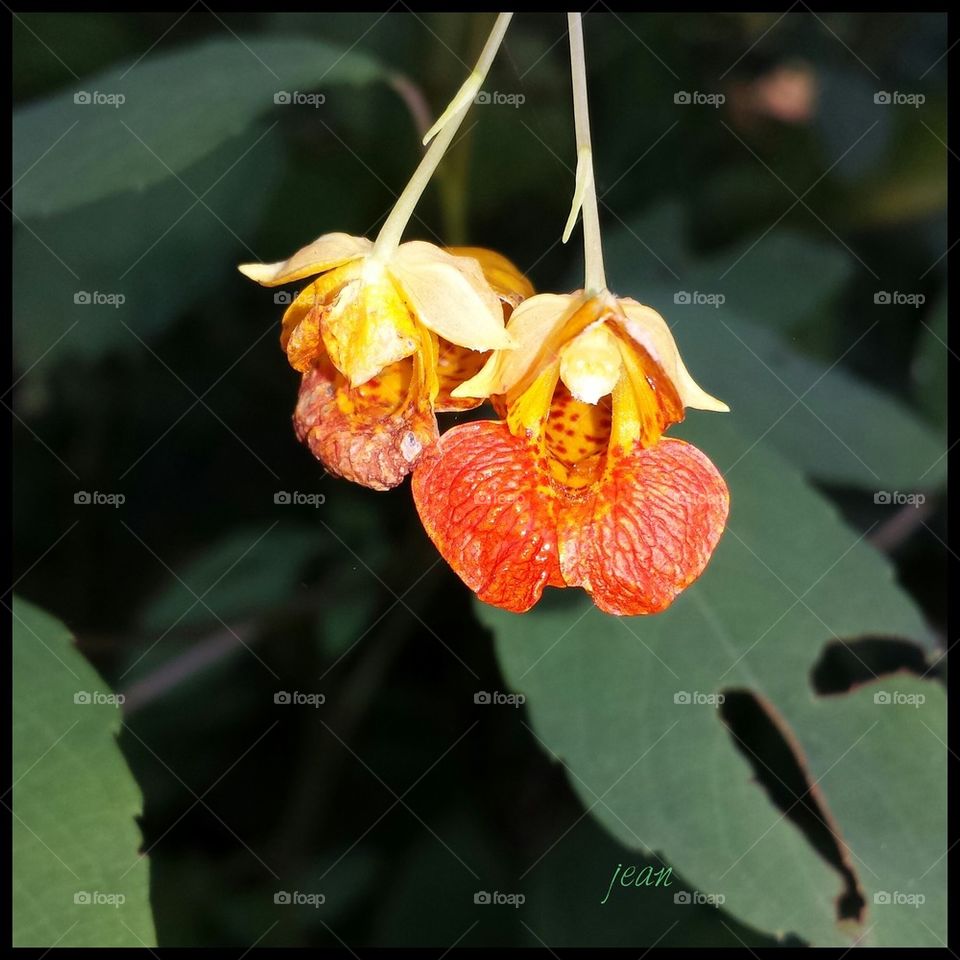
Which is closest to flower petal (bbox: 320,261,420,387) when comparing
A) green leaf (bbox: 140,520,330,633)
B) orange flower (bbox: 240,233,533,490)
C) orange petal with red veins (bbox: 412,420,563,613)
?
orange flower (bbox: 240,233,533,490)

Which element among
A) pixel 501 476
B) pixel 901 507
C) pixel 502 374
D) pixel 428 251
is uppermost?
pixel 428 251

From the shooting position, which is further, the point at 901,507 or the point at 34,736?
the point at 901,507

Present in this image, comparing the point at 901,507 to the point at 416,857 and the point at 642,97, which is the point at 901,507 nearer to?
the point at 642,97

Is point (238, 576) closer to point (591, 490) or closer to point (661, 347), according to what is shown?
point (591, 490)

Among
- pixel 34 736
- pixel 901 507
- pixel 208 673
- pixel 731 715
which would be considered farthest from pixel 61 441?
pixel 901 507

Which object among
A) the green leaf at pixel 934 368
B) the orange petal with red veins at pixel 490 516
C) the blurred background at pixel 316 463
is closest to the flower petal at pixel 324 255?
the orange petal with red veins at pixel 490 516

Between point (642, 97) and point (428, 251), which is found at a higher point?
point (428, 251)

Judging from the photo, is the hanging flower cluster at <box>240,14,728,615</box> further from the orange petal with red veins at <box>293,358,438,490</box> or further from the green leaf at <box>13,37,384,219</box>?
the green leaf at <box>13,37,384,219</box>
